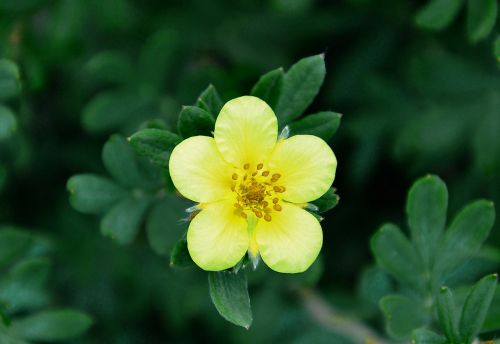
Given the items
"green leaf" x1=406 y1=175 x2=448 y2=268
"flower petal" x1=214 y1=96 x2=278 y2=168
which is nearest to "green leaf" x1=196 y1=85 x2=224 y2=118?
"flower petal" x1=214 y1=96 x2=278 y2=168

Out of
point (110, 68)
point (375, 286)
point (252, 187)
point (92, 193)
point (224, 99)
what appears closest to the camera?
point (252, 187)

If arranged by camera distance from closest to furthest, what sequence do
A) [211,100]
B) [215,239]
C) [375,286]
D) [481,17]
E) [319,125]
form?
1. [215,239]
2. [211,100]
3. [319,125]
4. [481,17]
5. [375,286]

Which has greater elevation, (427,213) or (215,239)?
(215,239)

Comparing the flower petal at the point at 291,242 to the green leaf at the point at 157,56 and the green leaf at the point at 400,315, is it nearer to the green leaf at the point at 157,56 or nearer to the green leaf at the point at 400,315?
the green leaf at the point at 400,315

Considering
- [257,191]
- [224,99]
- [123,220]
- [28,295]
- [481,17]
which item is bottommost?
[28,295]

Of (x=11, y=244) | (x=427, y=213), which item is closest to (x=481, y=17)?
(x=427, y=213)

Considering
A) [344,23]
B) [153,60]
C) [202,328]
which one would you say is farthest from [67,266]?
[344,23]

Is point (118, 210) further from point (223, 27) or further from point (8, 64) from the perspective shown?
point (223, 27)

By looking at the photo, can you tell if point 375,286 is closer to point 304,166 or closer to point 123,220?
point 123,220
